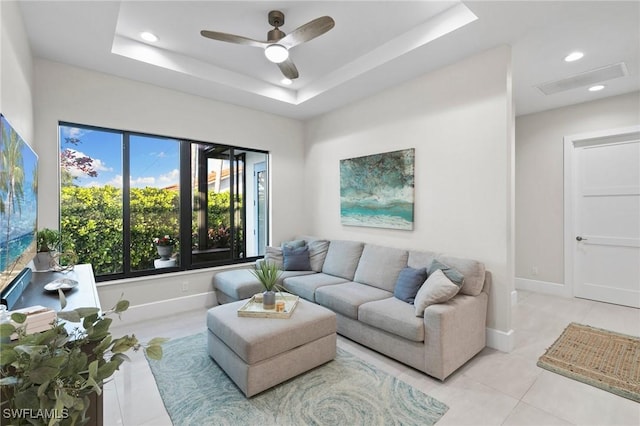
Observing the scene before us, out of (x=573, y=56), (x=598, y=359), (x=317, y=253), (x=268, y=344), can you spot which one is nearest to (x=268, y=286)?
(x=268, y=344)

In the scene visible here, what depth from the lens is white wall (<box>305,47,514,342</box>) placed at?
279cm

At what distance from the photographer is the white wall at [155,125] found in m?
3.00

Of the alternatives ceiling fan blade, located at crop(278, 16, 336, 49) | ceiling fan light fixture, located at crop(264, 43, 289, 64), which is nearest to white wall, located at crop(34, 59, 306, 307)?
ceiling fan light fixture, located at crop(264, 43, 289, 64)

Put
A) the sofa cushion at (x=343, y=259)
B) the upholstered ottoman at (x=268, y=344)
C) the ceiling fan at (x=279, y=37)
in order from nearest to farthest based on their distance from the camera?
1. the upholstered ottoman at (x=268, y=344)
2. the ceiling fan at (x=279, y=37)
3. the sofa cushion at (x=343, y=259)

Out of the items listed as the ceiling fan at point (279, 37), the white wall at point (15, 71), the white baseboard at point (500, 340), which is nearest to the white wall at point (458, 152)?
the white baseboard at point (500, 340)

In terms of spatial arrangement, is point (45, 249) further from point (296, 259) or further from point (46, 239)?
point (296, 259)

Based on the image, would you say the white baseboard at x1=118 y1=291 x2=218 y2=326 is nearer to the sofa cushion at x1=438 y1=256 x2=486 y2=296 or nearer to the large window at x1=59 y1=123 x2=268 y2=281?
the large window at x1=59 y1=123 x2=268 y2=281

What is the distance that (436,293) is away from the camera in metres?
2.45

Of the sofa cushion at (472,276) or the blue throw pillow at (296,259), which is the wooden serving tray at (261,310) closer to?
the blue throw pillow at (296,259)

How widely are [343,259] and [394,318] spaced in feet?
4.69

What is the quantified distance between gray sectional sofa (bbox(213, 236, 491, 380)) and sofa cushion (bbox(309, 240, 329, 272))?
109mm

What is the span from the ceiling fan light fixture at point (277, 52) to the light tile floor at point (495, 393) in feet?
8.88

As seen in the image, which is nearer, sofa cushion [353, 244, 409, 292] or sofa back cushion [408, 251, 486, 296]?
sofa back cushion [408, 251, 486, 296]

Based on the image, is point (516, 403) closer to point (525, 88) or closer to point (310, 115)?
point (525, 88)
